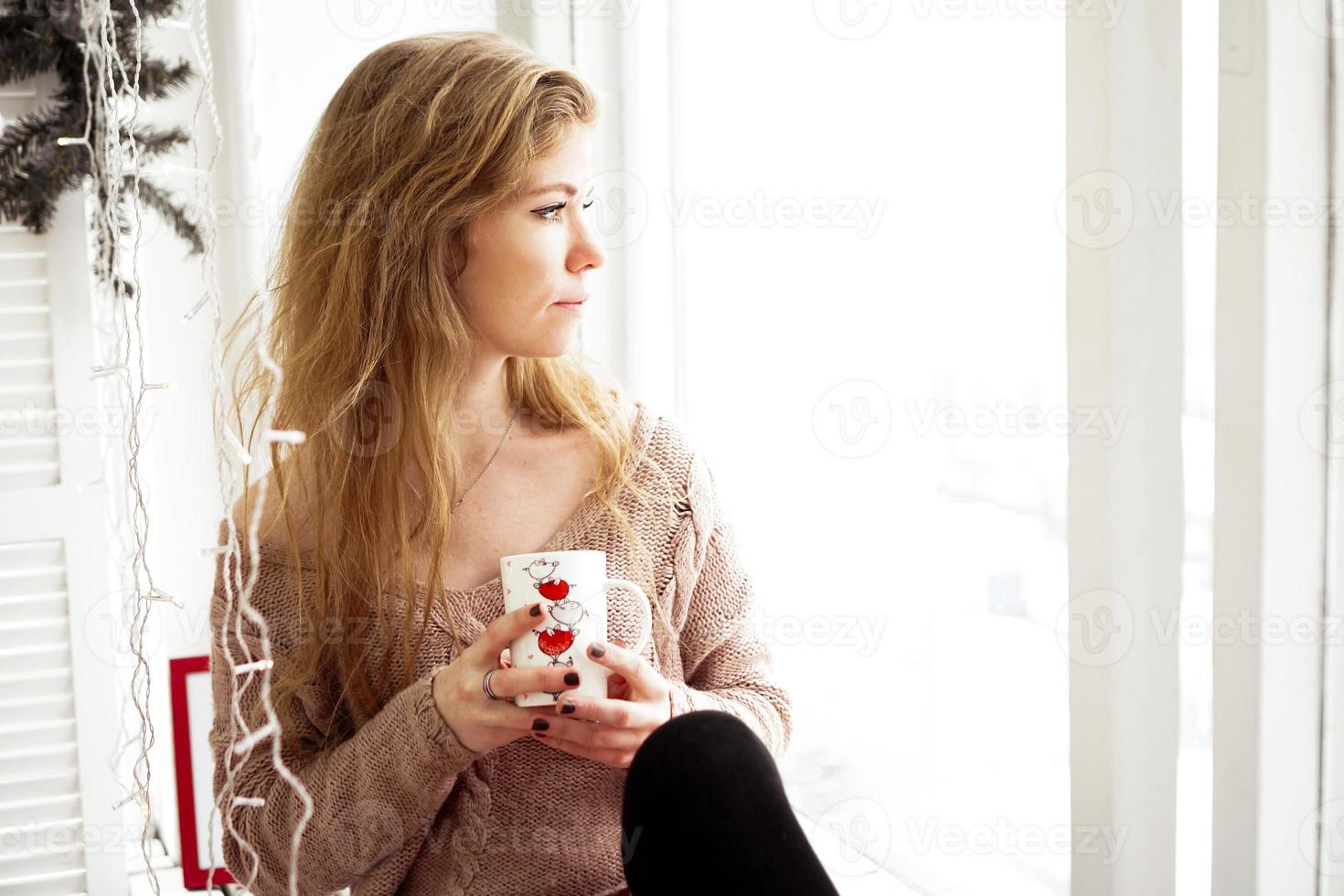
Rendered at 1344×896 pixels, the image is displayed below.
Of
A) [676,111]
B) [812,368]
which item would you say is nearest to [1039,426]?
[812,368]

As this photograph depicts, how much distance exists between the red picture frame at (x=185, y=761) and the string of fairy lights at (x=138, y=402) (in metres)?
0.05

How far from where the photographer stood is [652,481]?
48.2 inches

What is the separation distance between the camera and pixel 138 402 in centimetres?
84

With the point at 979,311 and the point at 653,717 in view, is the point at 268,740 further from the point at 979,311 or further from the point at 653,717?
the point at 979,311

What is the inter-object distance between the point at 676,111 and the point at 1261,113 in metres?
1.18

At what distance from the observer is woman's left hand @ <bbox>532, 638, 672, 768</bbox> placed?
3.11 ft

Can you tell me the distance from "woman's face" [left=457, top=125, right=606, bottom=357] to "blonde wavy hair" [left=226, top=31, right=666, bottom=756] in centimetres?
2

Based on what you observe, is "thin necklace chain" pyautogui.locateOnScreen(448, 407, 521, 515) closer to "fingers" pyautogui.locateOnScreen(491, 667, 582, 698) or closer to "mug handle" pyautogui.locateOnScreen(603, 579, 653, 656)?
"mug handle" pyautogui.locateOnScreen(603, 579, 653, 656)

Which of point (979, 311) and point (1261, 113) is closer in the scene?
point (1261, 113)

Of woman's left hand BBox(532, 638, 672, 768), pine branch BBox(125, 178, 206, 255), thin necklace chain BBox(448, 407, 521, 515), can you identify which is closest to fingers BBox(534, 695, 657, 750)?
woman's left hand BBox(532, 638, 672, 768)

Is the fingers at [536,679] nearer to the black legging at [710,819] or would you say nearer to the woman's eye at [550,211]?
the black legging at [710,819]

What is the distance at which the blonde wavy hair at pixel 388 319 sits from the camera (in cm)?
111

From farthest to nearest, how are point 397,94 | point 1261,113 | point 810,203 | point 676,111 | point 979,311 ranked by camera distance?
point 676,111 → point 810,203 → point 979,311 → point 397,94 → point 1261,113

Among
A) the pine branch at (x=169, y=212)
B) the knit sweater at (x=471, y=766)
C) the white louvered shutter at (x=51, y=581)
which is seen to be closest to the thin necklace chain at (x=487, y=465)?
the knit sweater at (x=471, y=766)
